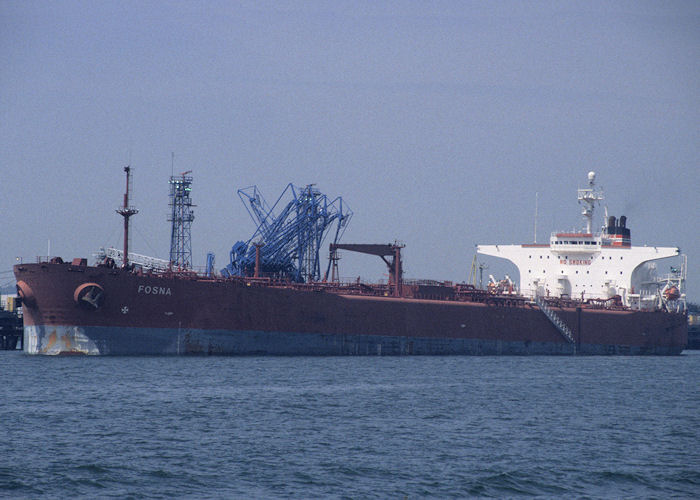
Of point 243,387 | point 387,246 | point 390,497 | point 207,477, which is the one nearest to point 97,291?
point 243,387

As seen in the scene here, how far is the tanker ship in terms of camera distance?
Result: 131 feet

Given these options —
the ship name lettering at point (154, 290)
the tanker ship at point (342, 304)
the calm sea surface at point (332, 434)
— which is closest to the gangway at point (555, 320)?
the tanker ship at point (342, 304)

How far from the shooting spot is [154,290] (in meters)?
40.8

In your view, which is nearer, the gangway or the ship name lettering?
the ship name lettering

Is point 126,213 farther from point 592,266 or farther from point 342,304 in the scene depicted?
point 592,266

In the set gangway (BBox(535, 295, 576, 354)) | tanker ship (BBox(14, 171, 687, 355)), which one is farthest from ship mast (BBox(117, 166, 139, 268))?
gangway (BBox(535, 295, 576, 354))

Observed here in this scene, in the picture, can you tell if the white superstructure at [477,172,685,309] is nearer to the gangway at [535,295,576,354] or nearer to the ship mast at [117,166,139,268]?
the gangway at [535,295,576,354]

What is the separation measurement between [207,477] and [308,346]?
27.7 m

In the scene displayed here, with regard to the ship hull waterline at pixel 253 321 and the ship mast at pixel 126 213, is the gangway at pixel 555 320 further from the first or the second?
the ship mast at pixel 126 213

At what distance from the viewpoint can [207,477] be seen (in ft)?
59.1

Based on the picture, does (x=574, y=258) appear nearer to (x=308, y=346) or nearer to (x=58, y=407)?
(x=308, y=346)

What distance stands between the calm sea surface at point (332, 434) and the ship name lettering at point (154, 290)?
160 inches

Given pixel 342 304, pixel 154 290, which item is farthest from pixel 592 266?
pixel 154 290

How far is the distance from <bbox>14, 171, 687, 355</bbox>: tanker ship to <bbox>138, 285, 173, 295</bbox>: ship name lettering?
0.17 ft
